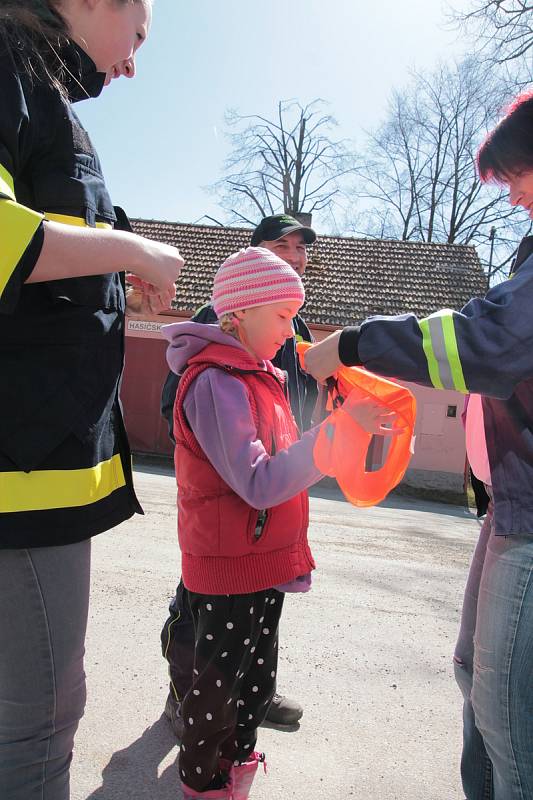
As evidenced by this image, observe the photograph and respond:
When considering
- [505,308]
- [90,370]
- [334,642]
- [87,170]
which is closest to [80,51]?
[87,170]

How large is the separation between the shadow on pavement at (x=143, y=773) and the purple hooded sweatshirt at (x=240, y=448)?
3.66 ft

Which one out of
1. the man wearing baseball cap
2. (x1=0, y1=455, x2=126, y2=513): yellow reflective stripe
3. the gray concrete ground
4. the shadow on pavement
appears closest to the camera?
(x1=0, y1=455, x2=126, y2=513): yellow reflective stripe

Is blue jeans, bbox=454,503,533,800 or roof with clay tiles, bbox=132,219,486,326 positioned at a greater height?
roof with clay tiles, bbox=132,219,486,326

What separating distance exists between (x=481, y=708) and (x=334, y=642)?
170 centimetres

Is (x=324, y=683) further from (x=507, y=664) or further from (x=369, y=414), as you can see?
(x=369, y=414)

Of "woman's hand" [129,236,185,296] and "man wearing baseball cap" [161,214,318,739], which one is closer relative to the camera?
"woman's hand" [129,236,185,296]

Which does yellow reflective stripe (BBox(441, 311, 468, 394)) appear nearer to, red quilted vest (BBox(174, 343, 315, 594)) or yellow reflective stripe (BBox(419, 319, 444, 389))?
yellow reflective stripe (BBox(419, 319, 444, 389))

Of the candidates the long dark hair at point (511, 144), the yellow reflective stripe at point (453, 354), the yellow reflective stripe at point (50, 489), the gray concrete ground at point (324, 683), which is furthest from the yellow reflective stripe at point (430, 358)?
the gray concrete ground at point (324, 683)

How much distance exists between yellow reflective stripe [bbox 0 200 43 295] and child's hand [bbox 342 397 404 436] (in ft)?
2.98

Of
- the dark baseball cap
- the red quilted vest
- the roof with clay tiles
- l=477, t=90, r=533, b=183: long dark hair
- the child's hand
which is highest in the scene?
the roof with clay tiles

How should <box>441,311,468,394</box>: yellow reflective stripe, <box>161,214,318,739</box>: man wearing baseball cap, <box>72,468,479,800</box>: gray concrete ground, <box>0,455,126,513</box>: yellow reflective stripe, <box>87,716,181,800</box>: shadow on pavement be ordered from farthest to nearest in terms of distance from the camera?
<box>161,214,318,739</box>: man wearing baseball cap → <box>72,468,479,800</box>: gray concrete ground → <box>87,716,181,800</box>: shadow on pavement → <box>441,311,468,394</box>: yellow reflective stripe → <box>0,455,126,513</box>: yellow reflective stripe

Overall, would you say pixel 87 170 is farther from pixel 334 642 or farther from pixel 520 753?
pixel 334 642

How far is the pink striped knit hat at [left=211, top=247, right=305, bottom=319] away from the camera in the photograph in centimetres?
191

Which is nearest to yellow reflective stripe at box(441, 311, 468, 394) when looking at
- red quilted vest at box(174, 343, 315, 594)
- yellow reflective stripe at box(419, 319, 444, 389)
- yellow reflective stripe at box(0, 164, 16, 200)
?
yellow reflective stripe at box(419, 319, 444, 389)
